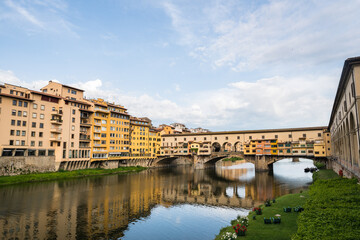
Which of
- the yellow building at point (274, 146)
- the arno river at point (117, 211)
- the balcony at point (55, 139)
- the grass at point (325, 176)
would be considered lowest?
the arno river at point (117, 211)

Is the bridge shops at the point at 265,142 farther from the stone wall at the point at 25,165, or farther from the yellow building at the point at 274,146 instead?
the stone wall at the point at 25,165

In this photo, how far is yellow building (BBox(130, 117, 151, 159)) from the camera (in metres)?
95.8

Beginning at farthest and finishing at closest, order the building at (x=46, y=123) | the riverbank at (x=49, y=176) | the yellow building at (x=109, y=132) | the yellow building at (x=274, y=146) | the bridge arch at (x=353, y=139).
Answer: the yellow building at (x=274, y=146) < the yellow building at (x=109, y=132) < the building at (x=46, y=123) < the riverbank at (x=49, y=176) < the bridge arch at (x=353, y=139)

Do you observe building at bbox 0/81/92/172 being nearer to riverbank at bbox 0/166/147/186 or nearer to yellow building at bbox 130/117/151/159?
riverbank at bbox 0/166/147/186

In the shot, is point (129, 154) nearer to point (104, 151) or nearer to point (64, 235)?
point (104, 151)

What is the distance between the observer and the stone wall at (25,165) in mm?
53628

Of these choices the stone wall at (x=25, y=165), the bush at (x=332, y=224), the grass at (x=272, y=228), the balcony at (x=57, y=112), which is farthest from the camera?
the balcony at (x=57, y=112)

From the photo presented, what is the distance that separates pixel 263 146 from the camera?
85812 millimetres

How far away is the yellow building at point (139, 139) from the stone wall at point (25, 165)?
34109mm

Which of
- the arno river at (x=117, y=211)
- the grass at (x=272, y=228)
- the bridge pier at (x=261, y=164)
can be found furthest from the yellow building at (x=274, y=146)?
the grass at (x=272, y=228)

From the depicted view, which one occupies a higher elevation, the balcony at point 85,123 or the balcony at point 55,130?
the balcony at point 85,123

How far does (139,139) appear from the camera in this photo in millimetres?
98875

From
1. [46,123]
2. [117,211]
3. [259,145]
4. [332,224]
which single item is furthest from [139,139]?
[332,224]

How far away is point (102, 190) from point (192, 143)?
2403 inches
